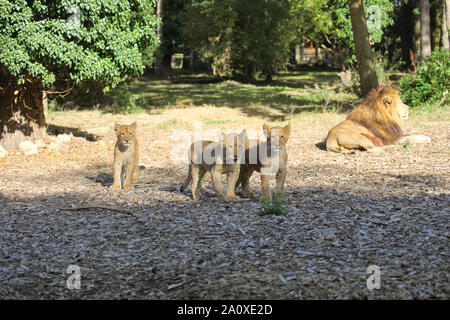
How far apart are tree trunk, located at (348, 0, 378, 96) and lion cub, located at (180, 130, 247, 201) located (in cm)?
985

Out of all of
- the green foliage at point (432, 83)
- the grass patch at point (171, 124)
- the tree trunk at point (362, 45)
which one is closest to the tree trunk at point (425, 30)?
the green foliage at point (432, 83)

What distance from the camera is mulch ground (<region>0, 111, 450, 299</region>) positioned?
4352 mm

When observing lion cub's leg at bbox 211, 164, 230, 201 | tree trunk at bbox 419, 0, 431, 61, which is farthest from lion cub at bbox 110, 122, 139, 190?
tree trunk at bbox 419, 0, 431, 61

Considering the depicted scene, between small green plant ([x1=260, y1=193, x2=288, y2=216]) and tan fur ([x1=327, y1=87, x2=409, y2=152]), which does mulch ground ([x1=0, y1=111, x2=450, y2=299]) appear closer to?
small green plant ([x1=260, y1=193, x2=288, y2=216])

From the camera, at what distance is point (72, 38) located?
10281mm

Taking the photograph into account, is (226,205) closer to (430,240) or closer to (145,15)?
(430,240)

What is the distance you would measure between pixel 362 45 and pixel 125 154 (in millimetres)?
10020

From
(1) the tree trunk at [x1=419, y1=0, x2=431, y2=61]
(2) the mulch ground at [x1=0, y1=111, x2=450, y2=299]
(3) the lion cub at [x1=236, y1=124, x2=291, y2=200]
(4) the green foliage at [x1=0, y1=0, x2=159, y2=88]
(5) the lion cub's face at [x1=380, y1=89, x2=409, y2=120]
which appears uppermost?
(1) the tree trunk at [x1=419, y1=0, x2=431, y2=61]

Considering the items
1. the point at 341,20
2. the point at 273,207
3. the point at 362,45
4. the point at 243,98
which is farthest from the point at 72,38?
the point at 341,20

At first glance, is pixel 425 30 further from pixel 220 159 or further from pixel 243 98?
pixel 220 159

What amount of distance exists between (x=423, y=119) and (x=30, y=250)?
1194 centimetres

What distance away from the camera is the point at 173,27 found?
116 ft

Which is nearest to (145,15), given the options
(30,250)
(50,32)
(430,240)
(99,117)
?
(50,32)
